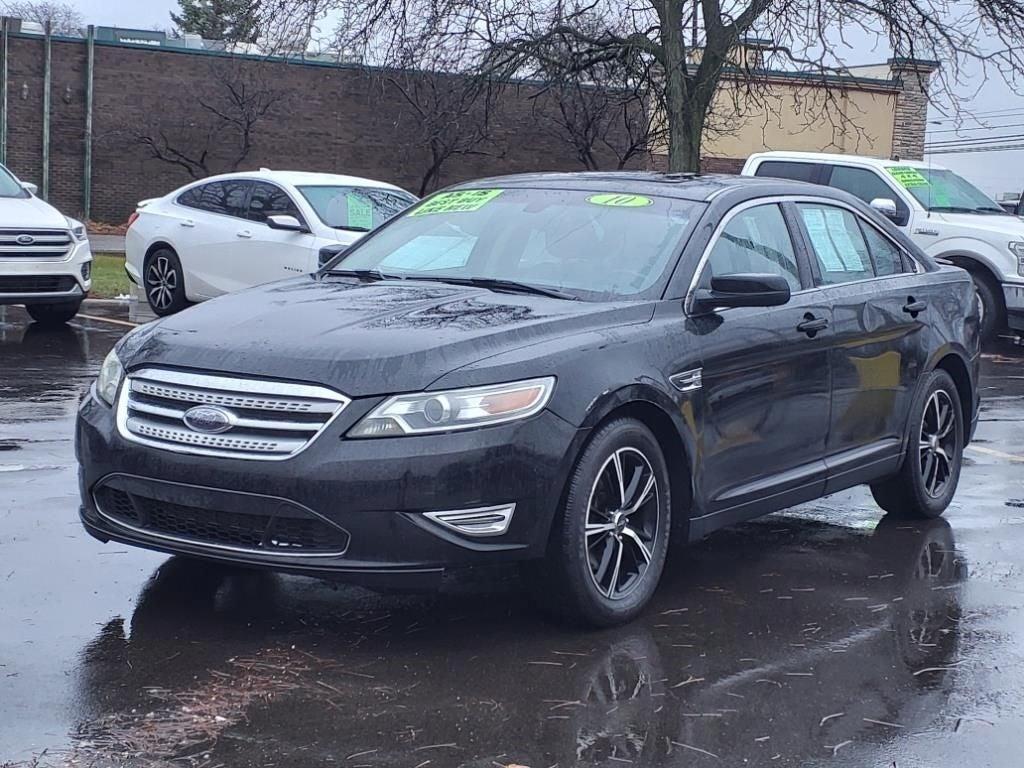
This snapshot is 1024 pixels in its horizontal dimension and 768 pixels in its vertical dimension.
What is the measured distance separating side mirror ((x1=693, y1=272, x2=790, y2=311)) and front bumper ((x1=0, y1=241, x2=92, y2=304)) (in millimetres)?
9918

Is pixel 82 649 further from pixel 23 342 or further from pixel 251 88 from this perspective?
pixel 251 88

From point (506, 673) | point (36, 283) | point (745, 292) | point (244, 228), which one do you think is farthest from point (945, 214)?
point (506, 673)

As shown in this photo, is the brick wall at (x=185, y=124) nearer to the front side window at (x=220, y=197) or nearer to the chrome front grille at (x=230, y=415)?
the front side window at (x=220, y=197)

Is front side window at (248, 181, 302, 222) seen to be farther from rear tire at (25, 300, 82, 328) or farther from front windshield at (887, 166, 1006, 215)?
front windshield at (887, 166, 1006, 215)

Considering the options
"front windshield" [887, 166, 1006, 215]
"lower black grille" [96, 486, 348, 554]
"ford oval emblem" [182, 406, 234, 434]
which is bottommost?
"lower black grille" [96, 486, 348, 554]

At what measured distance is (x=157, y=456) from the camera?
4.85m

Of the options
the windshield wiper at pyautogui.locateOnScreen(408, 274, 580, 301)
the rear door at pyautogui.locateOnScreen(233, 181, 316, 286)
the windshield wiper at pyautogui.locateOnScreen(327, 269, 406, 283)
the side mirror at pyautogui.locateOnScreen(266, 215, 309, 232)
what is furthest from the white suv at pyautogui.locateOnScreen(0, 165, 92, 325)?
the windshield wiper at pyautogui.locateOnScreen(408, 274, 580, 301)

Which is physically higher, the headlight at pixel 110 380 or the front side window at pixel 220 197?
the front side window at pixel 220 197

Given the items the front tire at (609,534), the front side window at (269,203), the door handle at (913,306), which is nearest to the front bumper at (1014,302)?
the front side window at (269,203)

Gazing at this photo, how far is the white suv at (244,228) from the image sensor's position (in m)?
14.1

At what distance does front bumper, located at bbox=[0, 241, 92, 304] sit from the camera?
14.0 m

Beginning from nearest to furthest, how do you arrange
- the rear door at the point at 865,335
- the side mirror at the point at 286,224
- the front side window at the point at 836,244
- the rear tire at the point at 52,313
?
1. the rear door at the point at 865,335
2. the front side window at the point at 836,244
3. the side mirror at the point at 286,224
4. the rear tire at the point at 52,313

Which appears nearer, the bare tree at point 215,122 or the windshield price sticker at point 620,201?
the windshield price sticker at point 620,201

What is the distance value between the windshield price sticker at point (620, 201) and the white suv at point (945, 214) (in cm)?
1005
